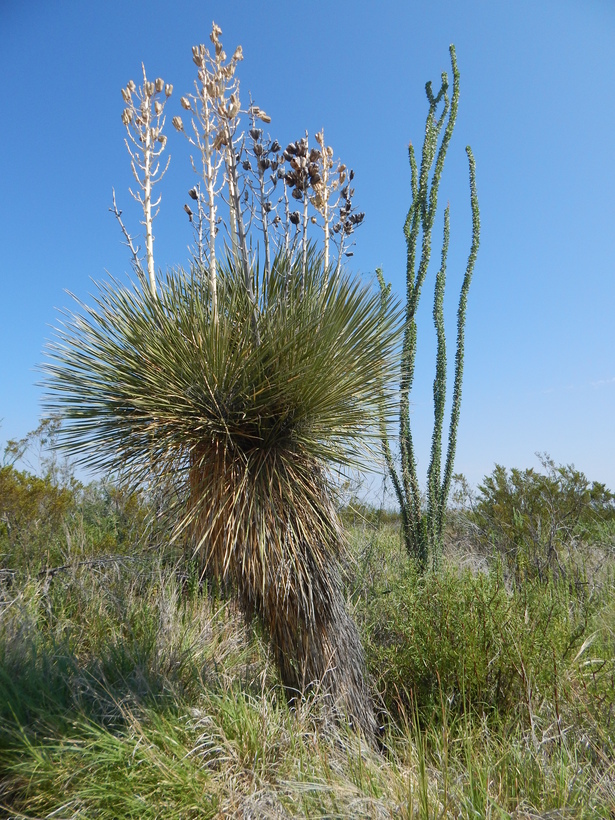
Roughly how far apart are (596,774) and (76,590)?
162 inches

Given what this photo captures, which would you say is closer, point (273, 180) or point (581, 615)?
point (273, 180)

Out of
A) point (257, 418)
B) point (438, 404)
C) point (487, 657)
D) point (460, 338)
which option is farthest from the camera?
point (460, 338)

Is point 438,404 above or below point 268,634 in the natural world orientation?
above

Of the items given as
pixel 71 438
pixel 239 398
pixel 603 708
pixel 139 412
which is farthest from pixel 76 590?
pixel 603 708

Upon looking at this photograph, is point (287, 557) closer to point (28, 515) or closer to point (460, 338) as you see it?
point (460, 338)

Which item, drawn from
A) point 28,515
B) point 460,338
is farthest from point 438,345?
point 28,515

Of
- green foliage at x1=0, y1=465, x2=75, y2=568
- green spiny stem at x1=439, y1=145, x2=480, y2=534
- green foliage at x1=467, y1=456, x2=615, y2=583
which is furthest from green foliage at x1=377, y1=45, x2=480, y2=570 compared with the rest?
green foliage at x1=0, y1=465, x2=75, y2=568

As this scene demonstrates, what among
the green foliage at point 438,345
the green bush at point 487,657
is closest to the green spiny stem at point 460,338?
the green foliage at point 438,345

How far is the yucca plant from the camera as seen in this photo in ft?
9.38

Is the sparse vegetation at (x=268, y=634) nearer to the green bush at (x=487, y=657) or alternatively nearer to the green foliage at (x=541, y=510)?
the green bush at (x=487, y=657)

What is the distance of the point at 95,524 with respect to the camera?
25.9 feet

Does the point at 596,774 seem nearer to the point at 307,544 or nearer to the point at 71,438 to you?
the point at 307,544

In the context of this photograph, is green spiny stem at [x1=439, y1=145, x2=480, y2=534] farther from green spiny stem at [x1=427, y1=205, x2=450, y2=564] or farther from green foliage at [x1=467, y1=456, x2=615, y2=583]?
green foliage at [x1=467, y1=456, x2=615, y2=583]

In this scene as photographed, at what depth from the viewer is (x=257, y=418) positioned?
9.46 ft
